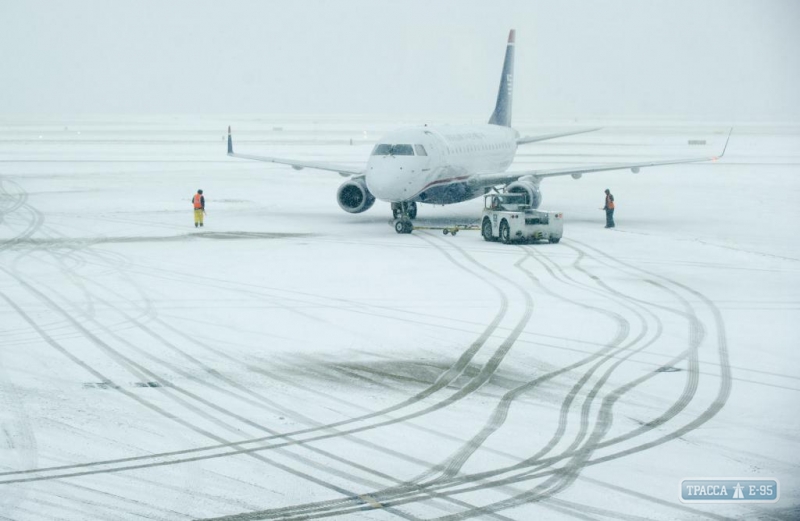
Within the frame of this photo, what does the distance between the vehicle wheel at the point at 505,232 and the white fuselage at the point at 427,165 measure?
4319 mm

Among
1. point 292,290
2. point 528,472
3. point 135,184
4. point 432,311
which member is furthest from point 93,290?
point 135,184

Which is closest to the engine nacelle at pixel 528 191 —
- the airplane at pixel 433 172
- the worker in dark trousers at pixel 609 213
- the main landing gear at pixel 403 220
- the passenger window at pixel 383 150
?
the airplane at pixel 433 172

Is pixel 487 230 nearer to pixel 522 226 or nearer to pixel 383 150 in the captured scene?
pixel 522 226

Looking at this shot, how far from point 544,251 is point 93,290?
17487 millimetres

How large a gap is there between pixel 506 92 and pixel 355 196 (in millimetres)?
16636

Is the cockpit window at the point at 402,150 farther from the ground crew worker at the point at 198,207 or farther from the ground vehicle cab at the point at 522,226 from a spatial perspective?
the ground crew worker at the point at 198,207

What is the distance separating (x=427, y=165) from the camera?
4412 centimetres

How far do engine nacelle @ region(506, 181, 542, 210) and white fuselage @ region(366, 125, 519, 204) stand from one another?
243 cm

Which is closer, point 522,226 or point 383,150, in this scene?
point 522,226

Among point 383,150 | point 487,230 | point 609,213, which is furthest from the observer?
point 609,213

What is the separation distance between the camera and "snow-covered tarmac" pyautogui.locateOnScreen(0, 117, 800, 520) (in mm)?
14812

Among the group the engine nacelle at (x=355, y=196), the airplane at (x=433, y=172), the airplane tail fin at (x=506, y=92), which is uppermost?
the airplane tail fin at (x=506, y=92)

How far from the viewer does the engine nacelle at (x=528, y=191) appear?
45500 mm

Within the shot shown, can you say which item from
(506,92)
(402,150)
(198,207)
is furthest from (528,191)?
(506,92)
